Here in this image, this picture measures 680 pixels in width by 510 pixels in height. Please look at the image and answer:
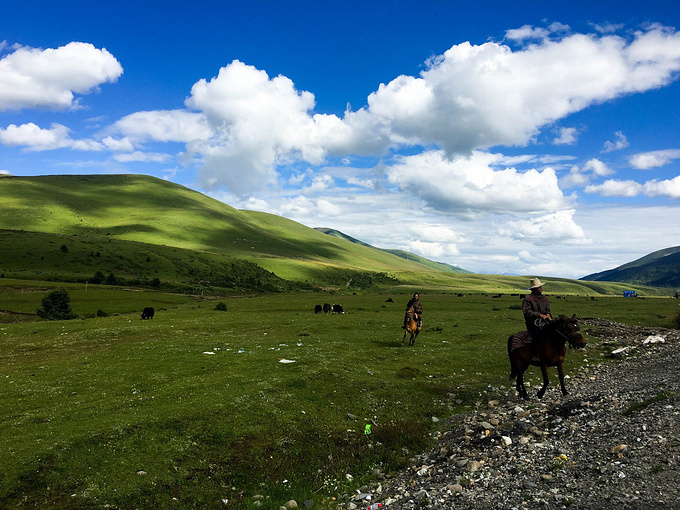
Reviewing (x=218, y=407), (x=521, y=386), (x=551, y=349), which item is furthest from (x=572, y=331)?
(x=218, y=407)

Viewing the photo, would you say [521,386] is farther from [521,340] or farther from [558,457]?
[558,457]

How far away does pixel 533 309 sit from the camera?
52.2 ft

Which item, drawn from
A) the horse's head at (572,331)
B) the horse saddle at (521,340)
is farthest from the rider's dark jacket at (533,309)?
the horse's head at (572,331)

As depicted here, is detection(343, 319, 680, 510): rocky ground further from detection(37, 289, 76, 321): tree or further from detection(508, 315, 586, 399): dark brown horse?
detection(37, 289, 76, 321): tree

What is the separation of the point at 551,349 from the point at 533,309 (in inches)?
70.4

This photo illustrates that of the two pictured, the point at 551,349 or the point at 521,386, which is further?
the point at 521,386

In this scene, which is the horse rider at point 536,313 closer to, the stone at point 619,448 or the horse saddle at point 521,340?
the horse saddle at point 521,340

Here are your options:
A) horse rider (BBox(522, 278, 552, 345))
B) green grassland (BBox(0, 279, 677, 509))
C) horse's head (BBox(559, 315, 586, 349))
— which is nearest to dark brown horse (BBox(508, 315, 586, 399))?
horse's head (BBox(559, 315, 586, 349))

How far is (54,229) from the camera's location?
634 feet

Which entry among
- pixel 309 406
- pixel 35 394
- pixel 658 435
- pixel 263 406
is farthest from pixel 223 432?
pixel 658 435

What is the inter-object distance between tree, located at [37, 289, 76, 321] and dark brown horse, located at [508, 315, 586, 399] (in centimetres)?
5909

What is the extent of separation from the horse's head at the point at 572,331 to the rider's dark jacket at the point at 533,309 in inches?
51.9

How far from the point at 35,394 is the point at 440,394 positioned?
1816cm

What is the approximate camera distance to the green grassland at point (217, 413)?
1023 centimetres
